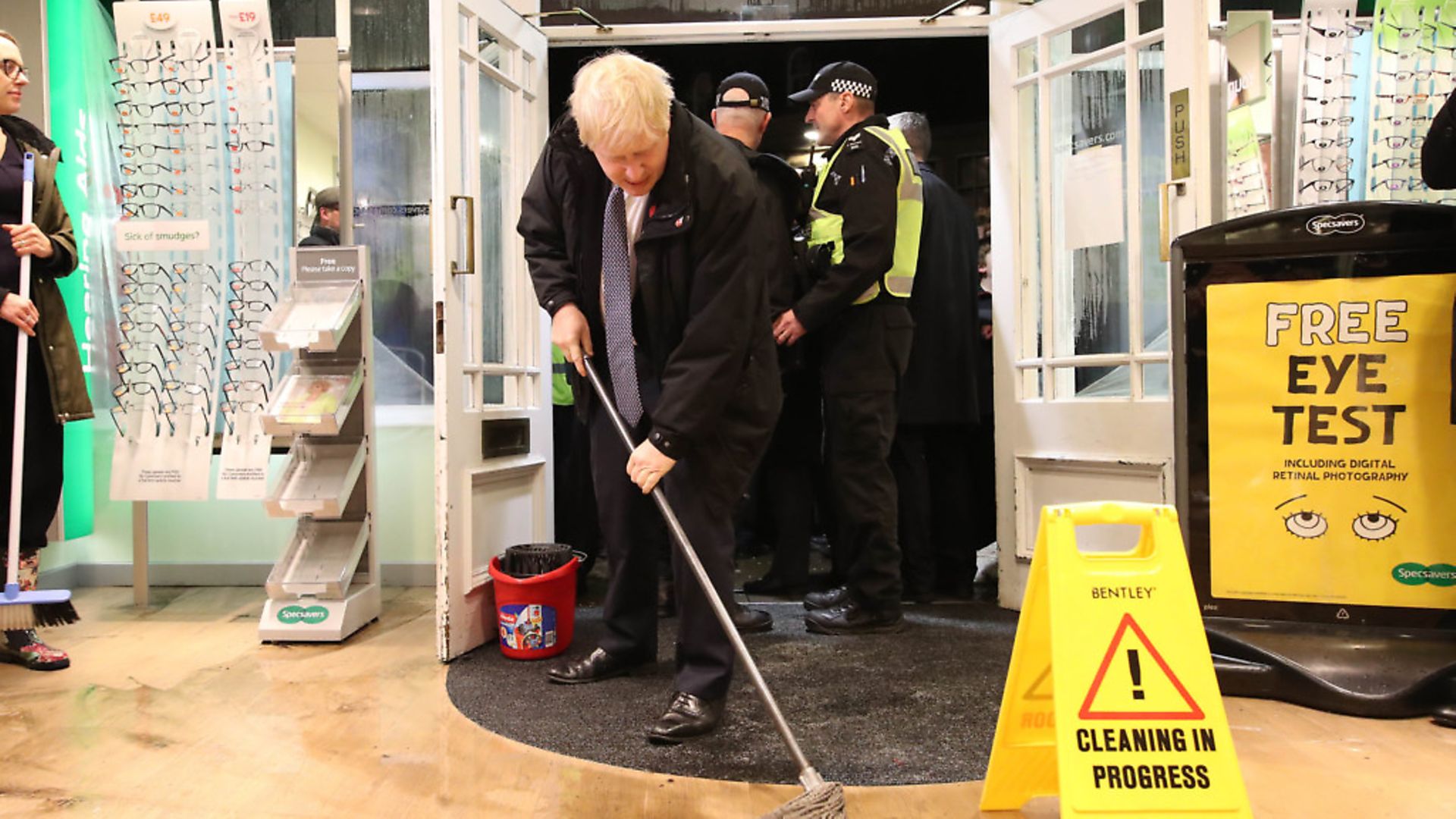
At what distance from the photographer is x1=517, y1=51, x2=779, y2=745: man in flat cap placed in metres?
1.88

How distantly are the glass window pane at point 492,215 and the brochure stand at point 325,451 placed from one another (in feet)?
1.20

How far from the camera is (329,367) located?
3.03 meters

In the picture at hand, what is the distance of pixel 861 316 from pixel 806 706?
115 centimetres

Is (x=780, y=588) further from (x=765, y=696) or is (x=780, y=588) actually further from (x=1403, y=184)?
(x=1403, y=184)

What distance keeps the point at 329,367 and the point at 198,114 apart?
3.20ft

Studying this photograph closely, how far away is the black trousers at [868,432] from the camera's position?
285cm

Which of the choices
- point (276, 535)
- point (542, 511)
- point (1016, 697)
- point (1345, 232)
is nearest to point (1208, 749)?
point (1016, 697)

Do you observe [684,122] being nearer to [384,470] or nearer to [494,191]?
[494,191]

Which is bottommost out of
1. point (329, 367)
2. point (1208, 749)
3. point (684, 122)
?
point (1208, 749)

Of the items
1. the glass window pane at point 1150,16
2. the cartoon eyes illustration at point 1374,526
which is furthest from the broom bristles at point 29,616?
the glass window pane at point 1150,16

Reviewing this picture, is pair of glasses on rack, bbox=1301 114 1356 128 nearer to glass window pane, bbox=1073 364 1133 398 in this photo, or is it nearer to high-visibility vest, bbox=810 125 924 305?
glass window pane, bbox=1073 364 1133 398

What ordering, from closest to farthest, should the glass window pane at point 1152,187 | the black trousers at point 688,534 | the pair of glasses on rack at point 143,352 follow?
the black trousers at point 688,534 < the glass window pane at point 1152,187 < the pair of glasses on rack at point 143,352

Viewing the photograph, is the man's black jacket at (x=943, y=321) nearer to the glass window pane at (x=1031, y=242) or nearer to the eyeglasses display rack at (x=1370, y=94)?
the glass window pane at (x=1031, y=242)

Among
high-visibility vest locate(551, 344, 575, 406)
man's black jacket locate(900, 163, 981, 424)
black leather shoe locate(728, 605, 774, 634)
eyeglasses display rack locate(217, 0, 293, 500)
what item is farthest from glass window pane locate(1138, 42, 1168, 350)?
eyeglasses display rack locate(217, 0, 293, 500)
